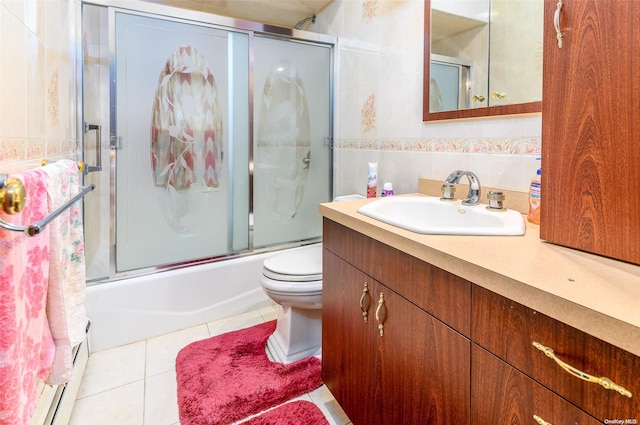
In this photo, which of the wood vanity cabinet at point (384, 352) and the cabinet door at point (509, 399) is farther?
the wood vanity cabinet at point (384, 352)

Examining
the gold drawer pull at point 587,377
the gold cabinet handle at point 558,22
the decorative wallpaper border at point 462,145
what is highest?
the gold cabinet handle at point 558,22

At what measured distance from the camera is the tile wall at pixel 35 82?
877 millimetres

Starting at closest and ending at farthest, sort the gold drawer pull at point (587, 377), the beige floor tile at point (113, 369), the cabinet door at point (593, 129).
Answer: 1. the gold drawer pull at point (587, 377)
2. the cabinet door at point (593, 129)
3. the beige floor tile at point (113, 369)

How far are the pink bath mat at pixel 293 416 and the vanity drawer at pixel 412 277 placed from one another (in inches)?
25.6

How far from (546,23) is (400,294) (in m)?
0.74

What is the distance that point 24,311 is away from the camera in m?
0.65

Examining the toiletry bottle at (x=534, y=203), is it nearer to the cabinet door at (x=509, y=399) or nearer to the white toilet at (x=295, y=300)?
the cabinet door at (x=509, y=399)

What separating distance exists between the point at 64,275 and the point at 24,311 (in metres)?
0.35

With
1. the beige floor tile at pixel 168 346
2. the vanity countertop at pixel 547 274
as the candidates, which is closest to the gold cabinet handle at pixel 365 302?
the vanity countertop at pixel 547 274

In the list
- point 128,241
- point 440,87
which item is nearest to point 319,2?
point 440,87

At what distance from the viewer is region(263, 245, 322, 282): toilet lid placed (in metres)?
1.55

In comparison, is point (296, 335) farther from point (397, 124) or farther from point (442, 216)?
point (397, 124)

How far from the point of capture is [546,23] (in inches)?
32.5

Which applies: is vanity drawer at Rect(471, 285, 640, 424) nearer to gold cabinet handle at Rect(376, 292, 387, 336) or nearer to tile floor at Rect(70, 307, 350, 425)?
gold cabinet handle at Rect(376, 292, 387, 336)
